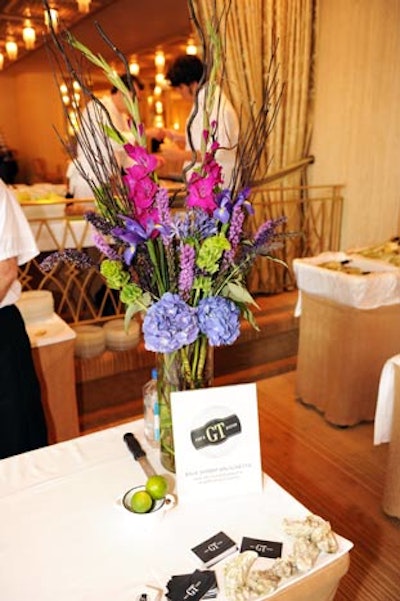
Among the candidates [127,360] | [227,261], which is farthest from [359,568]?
[127,360]

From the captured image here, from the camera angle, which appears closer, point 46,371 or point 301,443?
point 46,371

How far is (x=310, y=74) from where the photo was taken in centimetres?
362

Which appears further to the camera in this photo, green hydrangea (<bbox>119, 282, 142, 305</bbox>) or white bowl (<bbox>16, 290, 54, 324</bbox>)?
white bowl (<bbox>16, 290, 54, 324</bbox>)

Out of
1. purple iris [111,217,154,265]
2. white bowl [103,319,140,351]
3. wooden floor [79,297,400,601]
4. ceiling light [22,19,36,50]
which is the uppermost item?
ceiling light [22,19,36,50]

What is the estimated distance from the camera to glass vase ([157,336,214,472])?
0.94 meters

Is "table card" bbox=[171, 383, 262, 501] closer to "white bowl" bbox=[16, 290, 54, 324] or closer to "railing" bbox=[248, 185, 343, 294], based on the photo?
"white bowl" bbox=[16, 290, 54, 324]

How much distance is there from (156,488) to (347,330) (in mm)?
1639

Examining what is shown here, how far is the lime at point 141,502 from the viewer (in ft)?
2.89

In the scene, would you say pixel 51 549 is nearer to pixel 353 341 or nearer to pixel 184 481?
pixel 184 481

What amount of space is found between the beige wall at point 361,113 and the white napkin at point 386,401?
188 centimetres

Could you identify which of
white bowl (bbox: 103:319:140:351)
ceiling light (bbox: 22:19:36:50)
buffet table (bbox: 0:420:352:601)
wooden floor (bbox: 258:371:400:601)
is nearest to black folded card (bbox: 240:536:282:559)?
buffet table (bbox: 0:420:352:601)

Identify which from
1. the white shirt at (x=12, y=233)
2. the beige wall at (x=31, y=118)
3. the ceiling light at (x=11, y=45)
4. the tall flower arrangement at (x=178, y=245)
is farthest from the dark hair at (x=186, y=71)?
the beige wall at (x=31, y=118)

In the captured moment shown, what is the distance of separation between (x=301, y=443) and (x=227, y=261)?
66.5 inches

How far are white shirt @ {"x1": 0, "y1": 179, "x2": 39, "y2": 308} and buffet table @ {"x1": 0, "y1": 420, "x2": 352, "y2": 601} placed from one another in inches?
24.2
